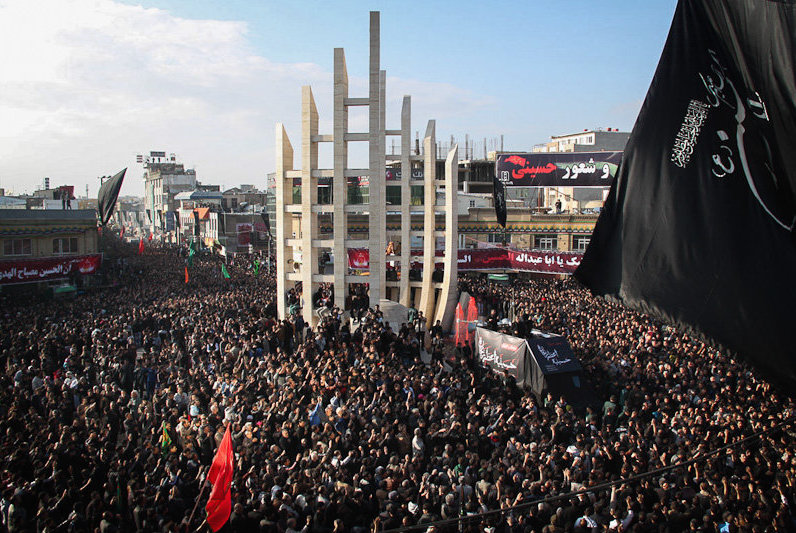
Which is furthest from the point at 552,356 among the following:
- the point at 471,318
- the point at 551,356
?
the point at 471,318

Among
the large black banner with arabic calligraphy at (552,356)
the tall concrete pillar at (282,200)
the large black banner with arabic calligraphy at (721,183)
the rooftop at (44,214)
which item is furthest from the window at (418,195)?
the rooftop at (44,214)

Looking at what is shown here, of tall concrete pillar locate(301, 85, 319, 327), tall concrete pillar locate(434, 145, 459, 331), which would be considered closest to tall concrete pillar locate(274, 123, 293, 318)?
tall concrete pillar locate(301, 85, 319, 327)

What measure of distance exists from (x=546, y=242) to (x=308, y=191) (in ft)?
77.3

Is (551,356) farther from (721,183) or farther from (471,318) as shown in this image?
(721,183)

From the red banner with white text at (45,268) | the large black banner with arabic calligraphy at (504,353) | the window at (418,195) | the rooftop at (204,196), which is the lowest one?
the large black banner with arabic calligraphy at (504,353)

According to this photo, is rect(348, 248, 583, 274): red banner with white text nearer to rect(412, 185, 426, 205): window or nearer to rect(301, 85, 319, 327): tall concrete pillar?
rect(412, 185, 426, 205): window

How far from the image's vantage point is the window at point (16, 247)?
34406mm

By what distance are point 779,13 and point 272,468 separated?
9418 millimetres

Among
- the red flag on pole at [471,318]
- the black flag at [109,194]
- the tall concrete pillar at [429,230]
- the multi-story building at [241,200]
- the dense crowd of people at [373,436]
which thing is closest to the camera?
the dense crowd of people at [373,436]

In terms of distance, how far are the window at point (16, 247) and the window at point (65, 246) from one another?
188cm

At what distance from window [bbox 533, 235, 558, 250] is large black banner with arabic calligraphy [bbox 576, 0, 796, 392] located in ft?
126

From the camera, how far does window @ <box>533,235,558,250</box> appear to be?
41938mm

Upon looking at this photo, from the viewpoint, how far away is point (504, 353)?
16406mm

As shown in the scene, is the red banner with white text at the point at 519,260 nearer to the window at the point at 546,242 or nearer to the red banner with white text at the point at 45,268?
the window at the point at 546,242
